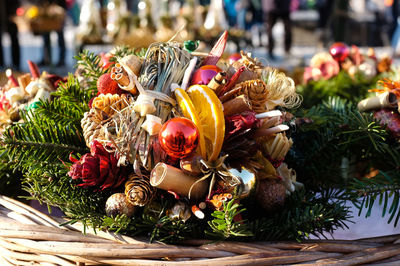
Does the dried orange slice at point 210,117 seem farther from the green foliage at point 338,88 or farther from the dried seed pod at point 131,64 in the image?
the green foliage at point 338,88

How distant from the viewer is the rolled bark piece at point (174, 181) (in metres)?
0.53

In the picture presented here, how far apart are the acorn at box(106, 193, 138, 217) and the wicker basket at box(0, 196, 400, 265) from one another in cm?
3

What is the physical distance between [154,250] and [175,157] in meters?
0.11

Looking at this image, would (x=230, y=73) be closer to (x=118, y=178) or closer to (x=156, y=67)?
(x=156, y=67)

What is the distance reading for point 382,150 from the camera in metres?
0.71

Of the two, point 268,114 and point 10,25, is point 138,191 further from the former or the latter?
point 10,25

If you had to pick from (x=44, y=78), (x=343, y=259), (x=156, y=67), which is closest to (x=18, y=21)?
(x=44, y=78)

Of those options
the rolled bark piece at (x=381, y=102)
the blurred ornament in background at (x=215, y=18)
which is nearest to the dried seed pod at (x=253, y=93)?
the rolled bark piece at (x=381, y=102)

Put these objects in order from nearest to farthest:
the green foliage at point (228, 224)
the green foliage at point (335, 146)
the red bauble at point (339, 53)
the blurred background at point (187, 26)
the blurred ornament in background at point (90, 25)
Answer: the green foliage at point (228, 224)
the green foliage at point (335, 146)
the red bauble at point (339, 53)
the blurred background at point (187, 26)
the blurred ornament in background at point (90, 25)

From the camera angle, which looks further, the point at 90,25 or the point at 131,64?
the point at 90,25

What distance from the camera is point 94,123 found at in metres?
0.58

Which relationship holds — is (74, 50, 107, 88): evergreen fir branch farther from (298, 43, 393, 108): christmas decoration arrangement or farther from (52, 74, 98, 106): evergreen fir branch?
(298, 43, 393, 108): christmas decoration arrangement

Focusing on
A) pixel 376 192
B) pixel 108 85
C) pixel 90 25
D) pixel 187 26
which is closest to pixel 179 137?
pixel 108 85

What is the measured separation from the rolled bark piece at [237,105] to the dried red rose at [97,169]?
0.50 ft
